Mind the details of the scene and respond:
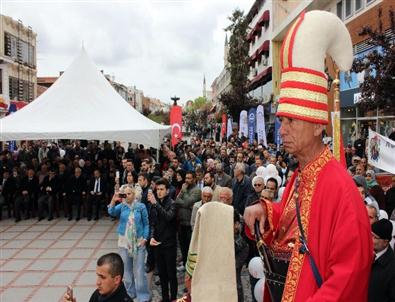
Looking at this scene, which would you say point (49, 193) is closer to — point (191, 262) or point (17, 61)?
point (191, 262)

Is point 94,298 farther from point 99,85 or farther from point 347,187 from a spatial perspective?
point 99,85

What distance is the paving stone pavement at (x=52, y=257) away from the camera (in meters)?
6.57

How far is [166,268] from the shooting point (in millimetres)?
5906

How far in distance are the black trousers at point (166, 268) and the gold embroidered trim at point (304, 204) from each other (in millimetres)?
4136

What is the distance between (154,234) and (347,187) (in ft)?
14.5

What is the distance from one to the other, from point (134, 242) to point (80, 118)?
6.41 metres

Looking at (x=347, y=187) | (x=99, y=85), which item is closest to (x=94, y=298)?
(x=347, y=187)

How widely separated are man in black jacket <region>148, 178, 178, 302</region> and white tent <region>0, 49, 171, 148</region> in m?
5.49

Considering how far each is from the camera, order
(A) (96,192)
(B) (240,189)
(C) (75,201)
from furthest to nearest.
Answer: (C) (75,201)
(A) (96,192)
(B) (240,189)

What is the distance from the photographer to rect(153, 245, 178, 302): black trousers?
19.1ft

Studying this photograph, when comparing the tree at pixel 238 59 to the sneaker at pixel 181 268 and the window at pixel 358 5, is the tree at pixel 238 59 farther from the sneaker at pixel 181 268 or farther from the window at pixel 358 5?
the sneaker at pixel 181 268

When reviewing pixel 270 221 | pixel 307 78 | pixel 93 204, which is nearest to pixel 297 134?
→ pixel 307 78

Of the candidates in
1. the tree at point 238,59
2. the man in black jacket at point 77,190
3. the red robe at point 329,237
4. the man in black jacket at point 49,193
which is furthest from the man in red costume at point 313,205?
the tree at point 238,59

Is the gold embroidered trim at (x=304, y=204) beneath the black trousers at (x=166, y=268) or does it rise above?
above
